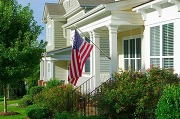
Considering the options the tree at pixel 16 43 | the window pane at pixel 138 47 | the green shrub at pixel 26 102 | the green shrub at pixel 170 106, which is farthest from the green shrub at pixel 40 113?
the green shrub at pixel 26 102

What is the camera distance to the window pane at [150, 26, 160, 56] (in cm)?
1395

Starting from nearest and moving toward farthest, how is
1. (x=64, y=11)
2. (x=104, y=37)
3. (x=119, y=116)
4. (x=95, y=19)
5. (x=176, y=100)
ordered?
(x=176, y=100)
(x=119, y=116)
(x=95, y=19)
(x=104, y=37)
(x=64, y=11)

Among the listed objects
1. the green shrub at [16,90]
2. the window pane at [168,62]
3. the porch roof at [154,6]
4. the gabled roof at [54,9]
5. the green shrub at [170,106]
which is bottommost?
the green shrub at [16,90]

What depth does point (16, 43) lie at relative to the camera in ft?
60.1

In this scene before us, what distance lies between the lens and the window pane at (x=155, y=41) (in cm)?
1395

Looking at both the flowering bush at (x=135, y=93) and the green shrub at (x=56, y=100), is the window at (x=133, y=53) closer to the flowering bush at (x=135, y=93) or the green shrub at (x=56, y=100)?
the green shrub at (x=56, y=100)

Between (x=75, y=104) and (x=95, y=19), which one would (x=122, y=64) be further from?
(x=75, y=104)

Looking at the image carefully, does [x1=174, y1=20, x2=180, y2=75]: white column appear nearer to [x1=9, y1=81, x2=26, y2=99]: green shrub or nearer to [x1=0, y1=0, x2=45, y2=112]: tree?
[x1=0, y1=0, x2=45, y2=112]: tree

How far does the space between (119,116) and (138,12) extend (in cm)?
464

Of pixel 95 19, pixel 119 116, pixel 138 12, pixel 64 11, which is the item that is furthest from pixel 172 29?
pixel 64 11

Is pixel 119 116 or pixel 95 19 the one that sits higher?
pixel 95 19

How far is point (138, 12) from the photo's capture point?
49.6ft

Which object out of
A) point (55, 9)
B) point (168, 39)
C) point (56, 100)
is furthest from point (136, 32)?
point (55, 9)

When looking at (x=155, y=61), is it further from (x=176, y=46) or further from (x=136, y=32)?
(x=136, y=32)
